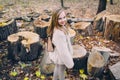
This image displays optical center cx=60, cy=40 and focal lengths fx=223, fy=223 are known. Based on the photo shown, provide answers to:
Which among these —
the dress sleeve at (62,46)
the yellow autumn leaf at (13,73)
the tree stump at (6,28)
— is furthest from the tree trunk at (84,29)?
the dress sleeve at (62,46)

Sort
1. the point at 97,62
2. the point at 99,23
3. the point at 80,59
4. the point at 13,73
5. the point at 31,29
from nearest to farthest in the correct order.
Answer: the point at 97,62, the point at 80,59, the point at 13,73, the point at 99,23, the point at 31,29

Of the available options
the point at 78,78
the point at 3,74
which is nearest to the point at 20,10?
the point at 3,74

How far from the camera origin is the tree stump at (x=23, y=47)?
566cm

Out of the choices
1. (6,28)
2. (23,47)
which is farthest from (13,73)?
(6,28)

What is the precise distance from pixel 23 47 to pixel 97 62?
1880 mm

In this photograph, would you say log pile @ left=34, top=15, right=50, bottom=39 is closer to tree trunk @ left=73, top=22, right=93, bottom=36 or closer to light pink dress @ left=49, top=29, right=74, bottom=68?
tree trunk @ left=73, top=22, right=93, bottom=36

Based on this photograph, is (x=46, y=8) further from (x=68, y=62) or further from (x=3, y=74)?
(x=68, y=62)

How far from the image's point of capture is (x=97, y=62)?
5.21 m

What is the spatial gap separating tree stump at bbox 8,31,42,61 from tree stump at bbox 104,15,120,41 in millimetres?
2230

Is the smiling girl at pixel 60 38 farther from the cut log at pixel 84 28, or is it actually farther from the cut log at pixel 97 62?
the cut log at pixel 84 28

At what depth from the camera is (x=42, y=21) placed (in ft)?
23.1

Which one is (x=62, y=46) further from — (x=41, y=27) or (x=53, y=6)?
Result: (x=53, y=6)

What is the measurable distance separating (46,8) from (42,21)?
3832mm

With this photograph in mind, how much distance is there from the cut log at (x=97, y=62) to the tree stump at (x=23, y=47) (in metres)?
1.45
